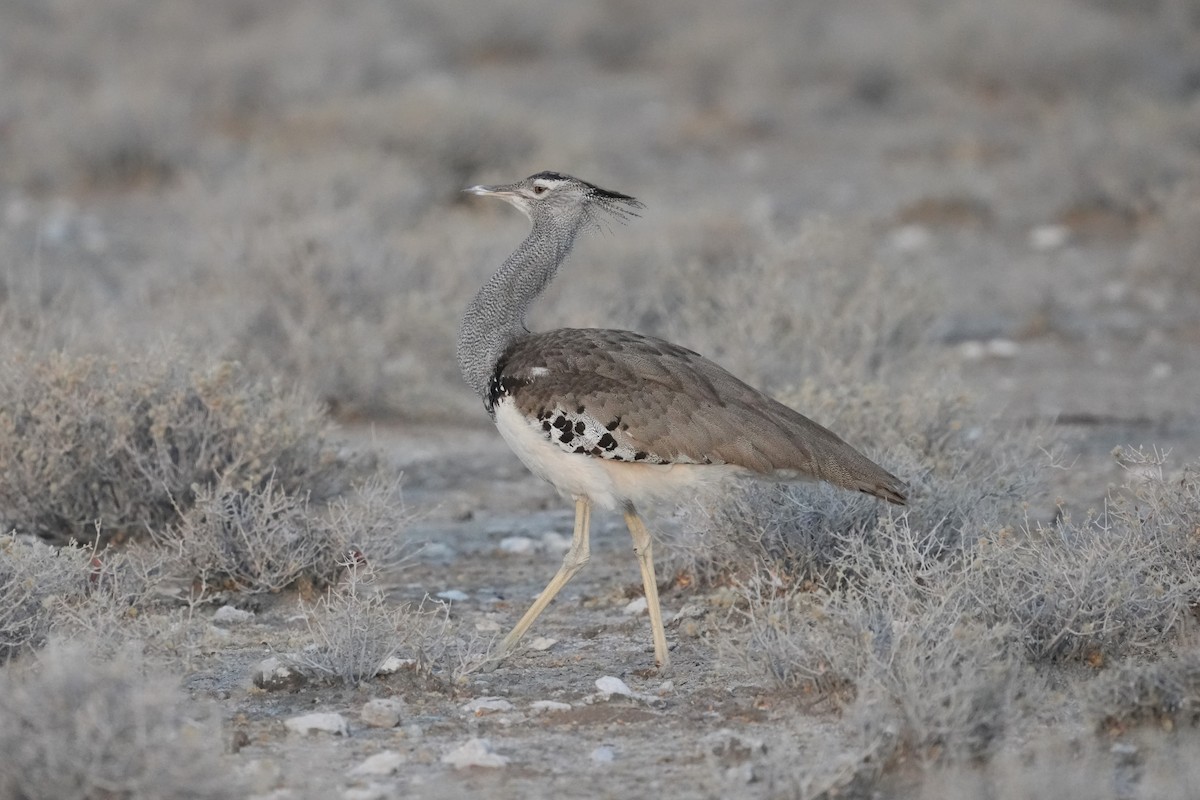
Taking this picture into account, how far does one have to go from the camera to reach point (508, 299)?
4.59 m

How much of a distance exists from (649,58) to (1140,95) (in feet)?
19.7

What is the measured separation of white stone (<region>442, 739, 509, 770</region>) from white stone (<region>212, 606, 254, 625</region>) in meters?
1.39

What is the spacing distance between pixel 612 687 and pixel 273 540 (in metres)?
1.33

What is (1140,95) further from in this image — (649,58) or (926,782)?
(926,782)

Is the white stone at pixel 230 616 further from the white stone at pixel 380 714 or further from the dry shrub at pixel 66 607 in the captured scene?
the white stone at pixel 380 714

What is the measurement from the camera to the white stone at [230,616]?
4.75 meters

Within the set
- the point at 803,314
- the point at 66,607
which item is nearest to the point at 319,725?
the point at 66,607

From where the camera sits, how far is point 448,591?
5203 millimetres

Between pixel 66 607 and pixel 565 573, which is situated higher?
pixel 66 607

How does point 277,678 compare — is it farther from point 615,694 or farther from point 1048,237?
point 1048,237

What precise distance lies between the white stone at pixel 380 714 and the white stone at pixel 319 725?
0.20ft

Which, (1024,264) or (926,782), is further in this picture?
(1024,264)

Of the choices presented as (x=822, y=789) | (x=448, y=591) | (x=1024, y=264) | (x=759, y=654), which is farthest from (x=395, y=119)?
(x=822, y=789)

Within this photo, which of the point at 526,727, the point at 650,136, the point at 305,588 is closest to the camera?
Answer: the point at 526,727
